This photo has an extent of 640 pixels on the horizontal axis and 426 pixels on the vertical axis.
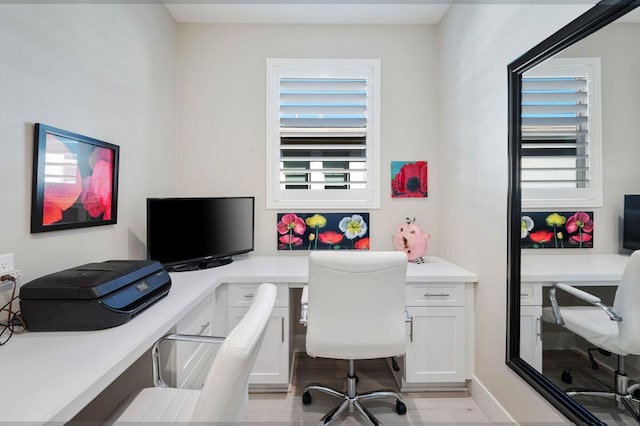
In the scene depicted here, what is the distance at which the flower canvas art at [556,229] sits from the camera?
1198 millimetres

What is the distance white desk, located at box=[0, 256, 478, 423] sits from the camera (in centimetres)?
74

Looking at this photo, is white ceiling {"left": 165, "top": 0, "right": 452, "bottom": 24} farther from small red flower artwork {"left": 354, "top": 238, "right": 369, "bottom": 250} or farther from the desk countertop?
the desk countertop

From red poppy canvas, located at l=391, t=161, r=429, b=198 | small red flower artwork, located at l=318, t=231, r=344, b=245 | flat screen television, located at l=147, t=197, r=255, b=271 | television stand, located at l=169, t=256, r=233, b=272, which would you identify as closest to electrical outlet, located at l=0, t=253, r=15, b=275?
flat screen television, located at l=147, t=197, r=255, b=271

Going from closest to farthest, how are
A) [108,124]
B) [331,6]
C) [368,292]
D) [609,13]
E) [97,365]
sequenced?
[97,365], [609,13], [368,292], [108,124], [331,6]

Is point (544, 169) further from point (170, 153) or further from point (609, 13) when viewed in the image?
point (170, 153)

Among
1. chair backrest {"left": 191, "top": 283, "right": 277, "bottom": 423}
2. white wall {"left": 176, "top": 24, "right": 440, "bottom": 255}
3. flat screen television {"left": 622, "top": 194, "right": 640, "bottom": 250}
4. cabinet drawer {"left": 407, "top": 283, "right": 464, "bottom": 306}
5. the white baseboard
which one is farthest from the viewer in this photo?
white wall {"left": 176, "top": 24, "right": 440, "bottom": 255}

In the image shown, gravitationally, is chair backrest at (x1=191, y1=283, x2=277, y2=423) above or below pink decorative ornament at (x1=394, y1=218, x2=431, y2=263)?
below

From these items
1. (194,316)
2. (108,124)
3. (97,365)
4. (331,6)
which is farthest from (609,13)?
(108,124)

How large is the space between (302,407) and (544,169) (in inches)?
75.7

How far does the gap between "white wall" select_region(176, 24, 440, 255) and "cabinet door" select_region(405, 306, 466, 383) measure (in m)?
0.75

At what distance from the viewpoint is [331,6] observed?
2.39 metres

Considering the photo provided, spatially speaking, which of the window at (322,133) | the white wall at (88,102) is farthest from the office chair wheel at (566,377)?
the white wall at (88,102)

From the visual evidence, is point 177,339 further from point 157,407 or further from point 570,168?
point 570,168

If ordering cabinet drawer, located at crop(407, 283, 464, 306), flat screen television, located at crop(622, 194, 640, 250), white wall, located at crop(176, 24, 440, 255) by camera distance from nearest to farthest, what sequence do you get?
flat screen television, located at crop(622, 194, 640, 250), cabinet drawer, located at crop(407, 283, 464, 306), white wall, located at crop(176, 24, 440, 255)
